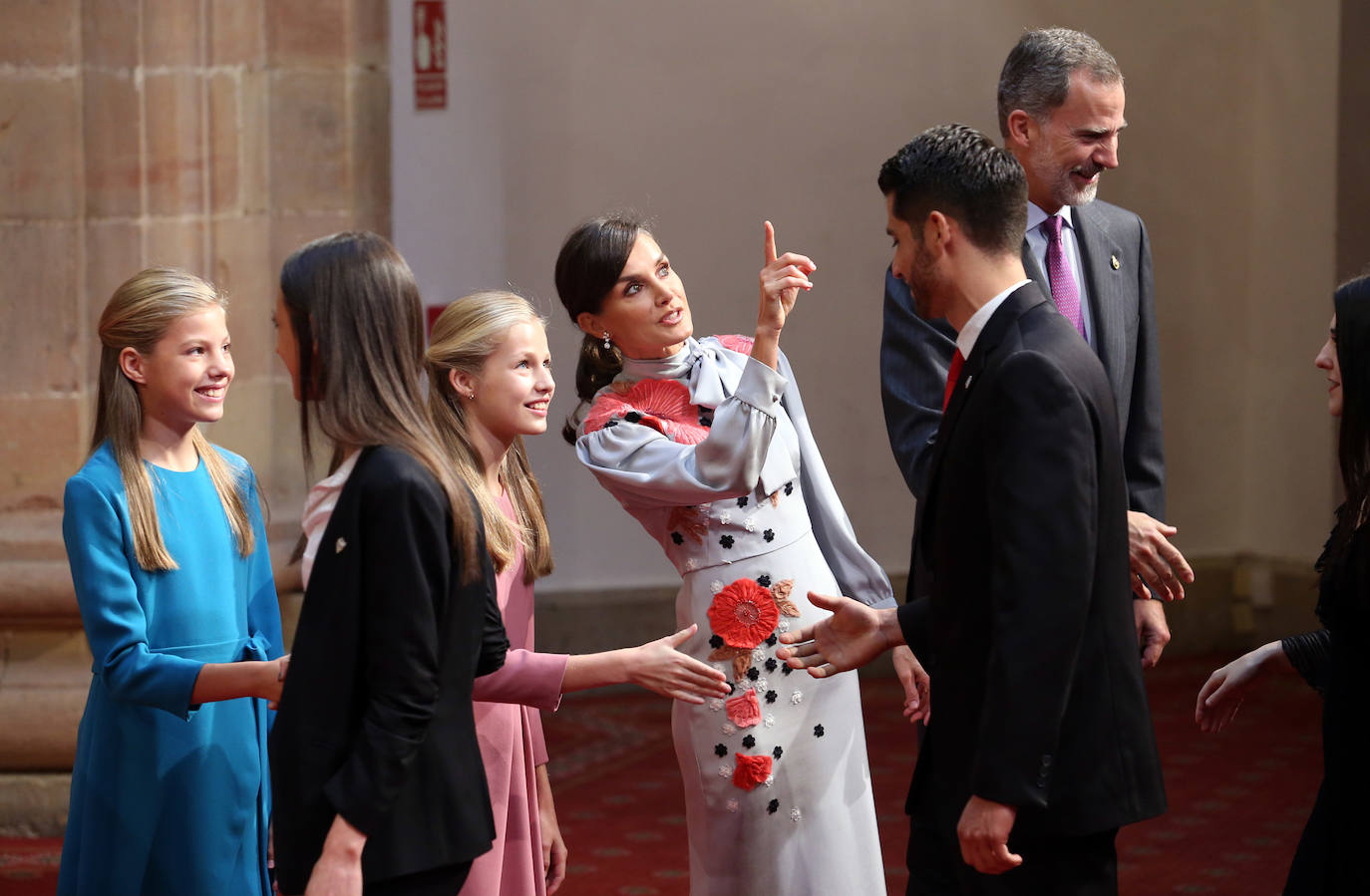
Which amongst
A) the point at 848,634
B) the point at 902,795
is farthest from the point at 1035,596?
the point at 902,795

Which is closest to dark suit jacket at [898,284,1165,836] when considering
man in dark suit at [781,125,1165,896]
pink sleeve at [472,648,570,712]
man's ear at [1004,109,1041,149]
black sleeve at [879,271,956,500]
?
man in dark suit at [781,125,1165,896]

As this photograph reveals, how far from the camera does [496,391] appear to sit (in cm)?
261

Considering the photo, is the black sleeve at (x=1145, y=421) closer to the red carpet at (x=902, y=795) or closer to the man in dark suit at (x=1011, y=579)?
the man in dark suit at (x=1011, y=579)

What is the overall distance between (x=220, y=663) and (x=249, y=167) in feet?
9.39

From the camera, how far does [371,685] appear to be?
1.84 m

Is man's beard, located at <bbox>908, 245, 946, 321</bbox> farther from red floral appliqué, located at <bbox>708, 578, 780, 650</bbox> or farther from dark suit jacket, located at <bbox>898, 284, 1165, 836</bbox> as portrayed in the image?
red floral appliqué, located at <bbox>708, 578, 780, 650</bbox>

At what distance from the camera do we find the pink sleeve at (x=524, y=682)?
7.67 feet

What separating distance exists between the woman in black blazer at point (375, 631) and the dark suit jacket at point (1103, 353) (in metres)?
1.11

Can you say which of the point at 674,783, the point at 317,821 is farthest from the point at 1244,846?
the point at 317,821

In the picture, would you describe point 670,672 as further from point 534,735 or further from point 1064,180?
point 1064,180

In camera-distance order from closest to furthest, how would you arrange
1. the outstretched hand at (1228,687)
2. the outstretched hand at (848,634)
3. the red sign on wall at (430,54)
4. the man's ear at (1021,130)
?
the outstretched hand at (848,634), the outstretched hand at (1228,687), the man's ear at (1021,130), the red sign on wall at (430,54)

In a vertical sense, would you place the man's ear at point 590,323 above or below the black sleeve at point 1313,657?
above

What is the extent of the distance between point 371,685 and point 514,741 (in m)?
0.79

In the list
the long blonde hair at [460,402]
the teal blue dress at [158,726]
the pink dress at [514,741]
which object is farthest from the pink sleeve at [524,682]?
the teal blue dress at [158,726]
